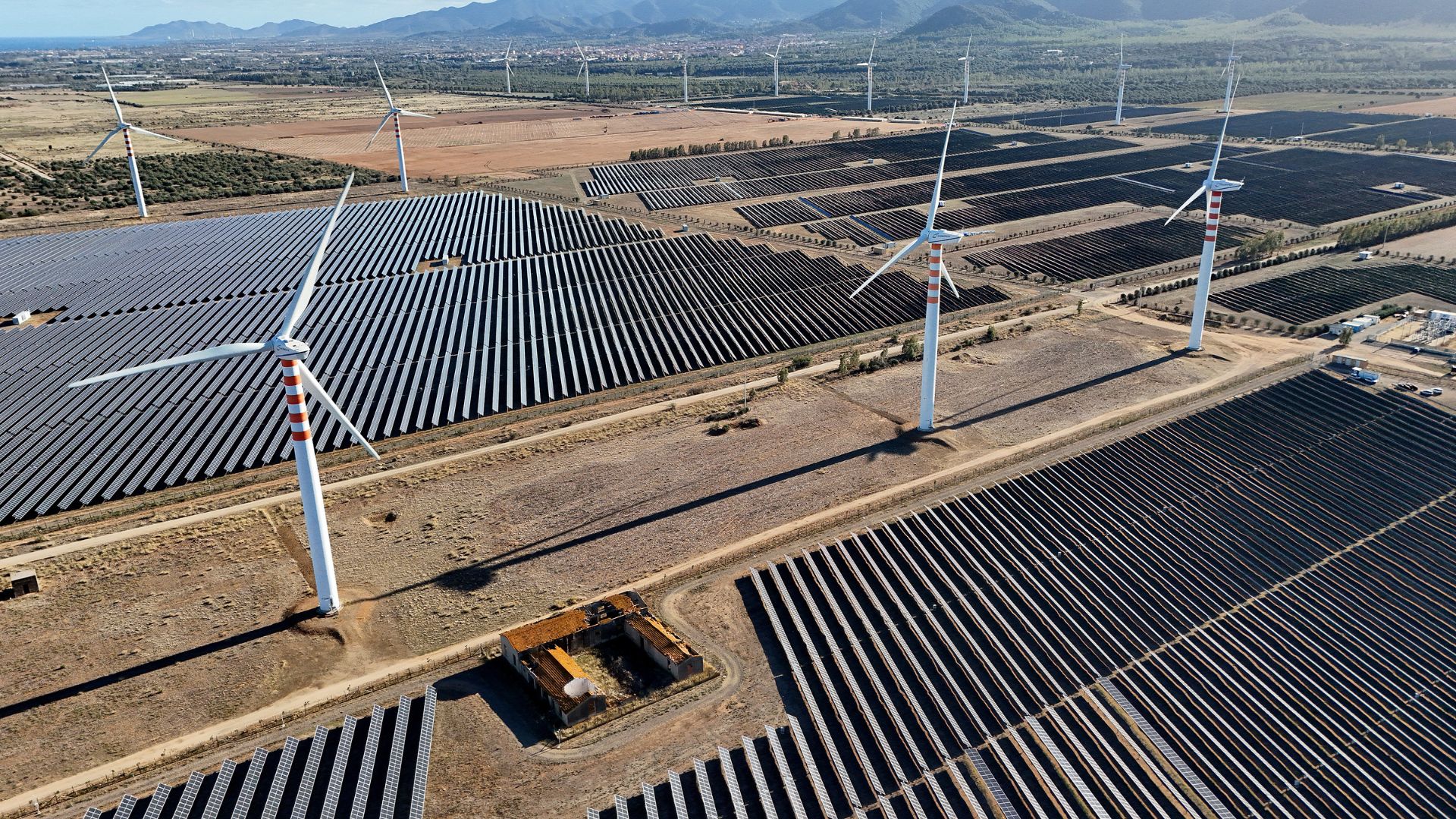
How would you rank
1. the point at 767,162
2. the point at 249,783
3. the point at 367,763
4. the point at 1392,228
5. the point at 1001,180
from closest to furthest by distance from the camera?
the point at 249,783 < the point at 367,763 < the point at 1392,228 < the point at 1001,180 < the point at 767,162

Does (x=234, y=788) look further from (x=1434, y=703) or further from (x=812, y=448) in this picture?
(x=1434, y=703)

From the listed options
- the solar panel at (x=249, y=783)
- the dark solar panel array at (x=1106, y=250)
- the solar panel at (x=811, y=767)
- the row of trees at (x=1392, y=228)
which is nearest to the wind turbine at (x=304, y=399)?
the solar panel at (x=249, y=783)

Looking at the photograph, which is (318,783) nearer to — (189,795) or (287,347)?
(189,795)

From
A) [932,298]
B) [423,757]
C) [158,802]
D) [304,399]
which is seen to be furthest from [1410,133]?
[158,802]

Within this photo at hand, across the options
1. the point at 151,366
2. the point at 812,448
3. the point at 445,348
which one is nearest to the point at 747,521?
the point at 812,448

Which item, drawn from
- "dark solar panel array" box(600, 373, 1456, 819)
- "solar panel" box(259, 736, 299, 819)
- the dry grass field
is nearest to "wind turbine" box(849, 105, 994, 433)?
the dry grass field
